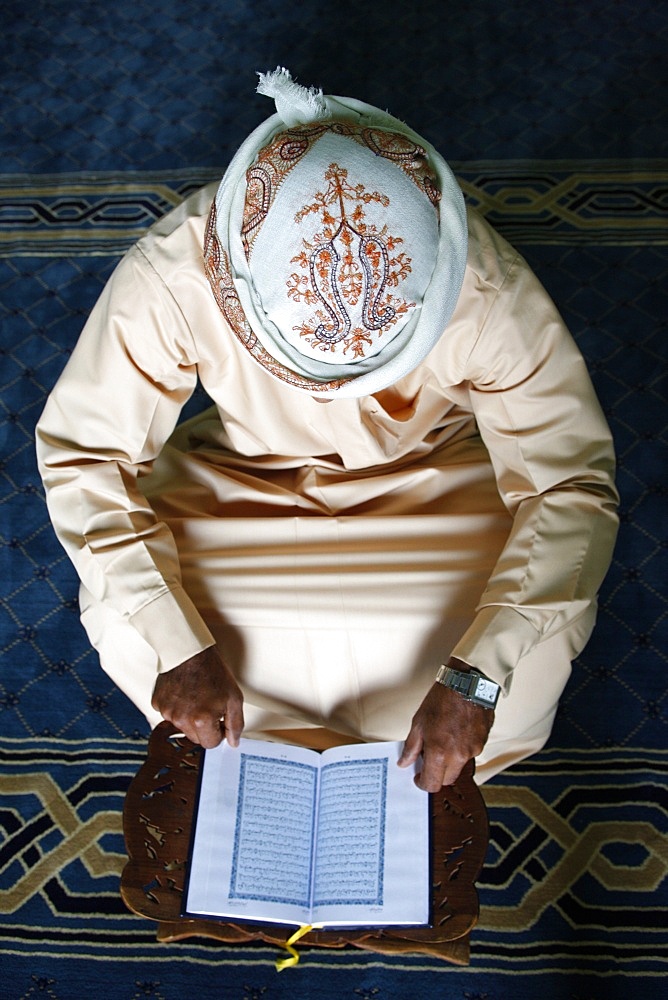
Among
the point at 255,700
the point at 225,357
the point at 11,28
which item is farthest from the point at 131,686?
the point at 11,28

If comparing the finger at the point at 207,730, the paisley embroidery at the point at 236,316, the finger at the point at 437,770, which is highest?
the paisley embroidery at the point at 236,316

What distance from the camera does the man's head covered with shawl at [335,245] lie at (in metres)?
0.85

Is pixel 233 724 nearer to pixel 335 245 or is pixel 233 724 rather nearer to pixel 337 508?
pixel 337 508

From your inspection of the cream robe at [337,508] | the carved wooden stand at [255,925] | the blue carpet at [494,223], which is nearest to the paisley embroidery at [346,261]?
the cream robe at [337,508]

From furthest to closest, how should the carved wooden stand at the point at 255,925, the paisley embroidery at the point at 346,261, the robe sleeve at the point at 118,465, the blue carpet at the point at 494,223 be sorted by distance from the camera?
the blue carpet at the point at 494,223
the robe sleeve at the point at 118,465
the carved wooden stand at the point at 255,925
the paisley embroidery at the point at 346,261

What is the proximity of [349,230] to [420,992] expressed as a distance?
3.47 ft

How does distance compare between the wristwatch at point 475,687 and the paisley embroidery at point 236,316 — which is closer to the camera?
the paisley embroidery at point 236,316

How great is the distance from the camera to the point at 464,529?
126cm

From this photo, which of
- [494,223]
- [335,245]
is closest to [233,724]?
[335,245]

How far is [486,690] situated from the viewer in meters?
1.10

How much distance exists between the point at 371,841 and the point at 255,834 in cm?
14

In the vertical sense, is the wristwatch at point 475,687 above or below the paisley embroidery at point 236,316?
below

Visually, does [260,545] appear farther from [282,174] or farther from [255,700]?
[282,174]

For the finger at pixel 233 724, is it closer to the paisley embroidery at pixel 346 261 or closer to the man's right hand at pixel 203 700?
the man's right hand at pixel 203 700
